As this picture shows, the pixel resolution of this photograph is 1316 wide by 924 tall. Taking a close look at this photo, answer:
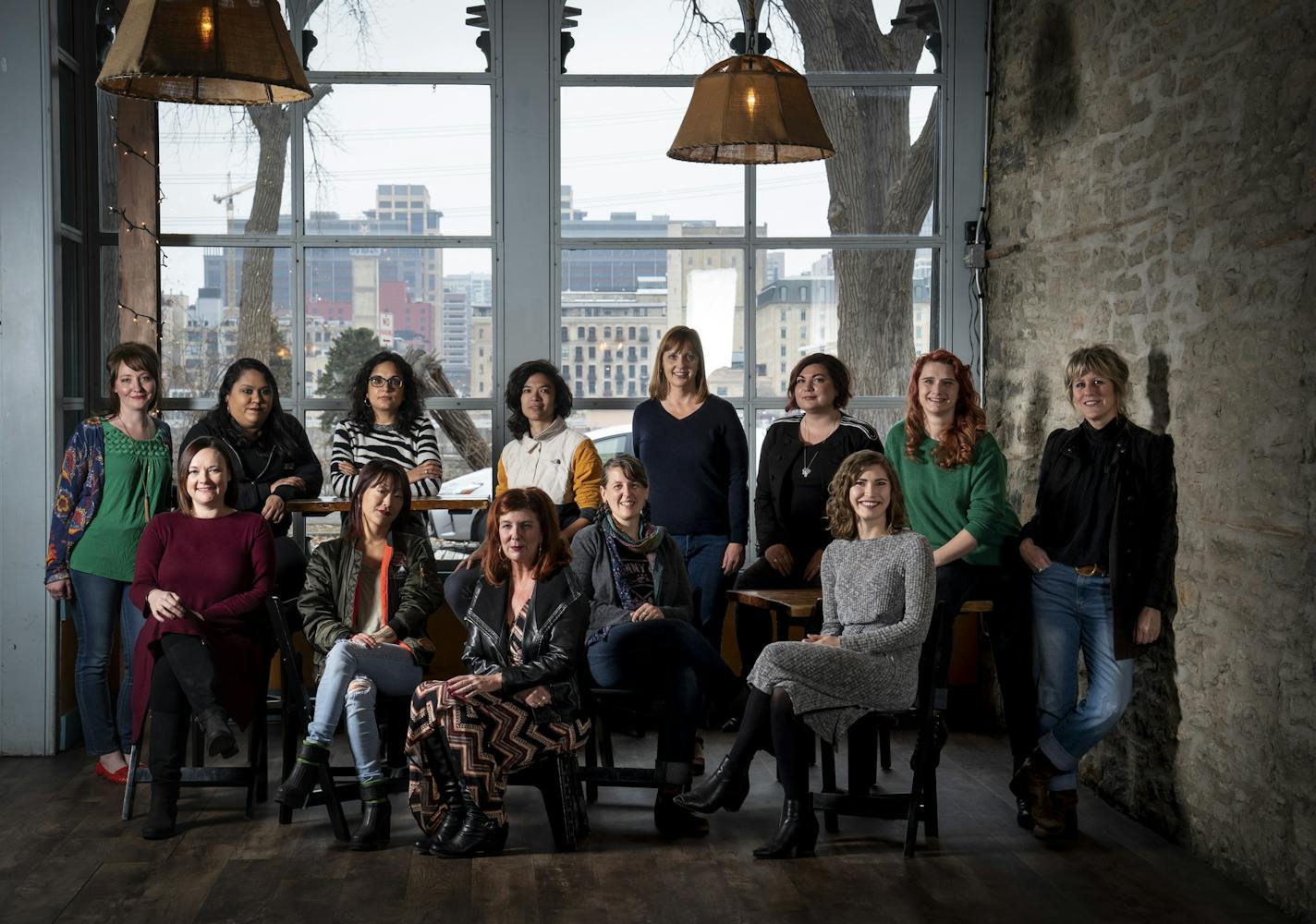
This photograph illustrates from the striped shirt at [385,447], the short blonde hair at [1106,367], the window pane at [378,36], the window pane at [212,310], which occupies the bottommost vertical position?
the striped shirt at [385,447]

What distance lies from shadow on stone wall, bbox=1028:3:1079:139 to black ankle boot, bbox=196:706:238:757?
3.98 metres

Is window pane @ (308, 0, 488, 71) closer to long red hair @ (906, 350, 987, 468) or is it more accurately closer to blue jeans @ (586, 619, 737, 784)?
long red hair @ (906, 350, 987, 468)

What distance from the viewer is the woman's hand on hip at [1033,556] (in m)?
4.83

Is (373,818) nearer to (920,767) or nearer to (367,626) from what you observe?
(367,626)

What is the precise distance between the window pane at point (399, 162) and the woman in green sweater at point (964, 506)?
7.97 feet

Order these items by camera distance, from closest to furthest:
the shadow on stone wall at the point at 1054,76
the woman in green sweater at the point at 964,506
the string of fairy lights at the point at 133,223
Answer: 1. the woman in green sweater at the point at 964,506
2. the shadow on stone wall at the point at 1054,76
3. the string of fairy lights at the point at 133,223

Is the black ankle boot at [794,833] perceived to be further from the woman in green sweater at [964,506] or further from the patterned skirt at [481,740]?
the woman in green sweater at [964,506]

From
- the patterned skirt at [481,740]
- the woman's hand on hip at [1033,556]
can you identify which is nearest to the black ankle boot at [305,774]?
the patterned skirt at [481,740]

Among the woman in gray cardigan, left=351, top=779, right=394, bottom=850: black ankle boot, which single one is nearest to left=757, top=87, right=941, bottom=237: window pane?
the woman in gray cardigan

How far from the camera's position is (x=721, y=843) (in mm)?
4547

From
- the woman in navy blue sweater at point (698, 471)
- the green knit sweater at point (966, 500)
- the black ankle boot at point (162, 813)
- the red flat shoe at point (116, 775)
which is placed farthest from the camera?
the woman in navy blue sweater at point (698, 471)

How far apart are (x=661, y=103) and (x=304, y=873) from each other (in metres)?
3.91

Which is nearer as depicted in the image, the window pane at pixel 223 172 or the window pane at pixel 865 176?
the window pane at pixel 223 172

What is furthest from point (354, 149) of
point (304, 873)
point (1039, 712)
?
point (1039, 712)
